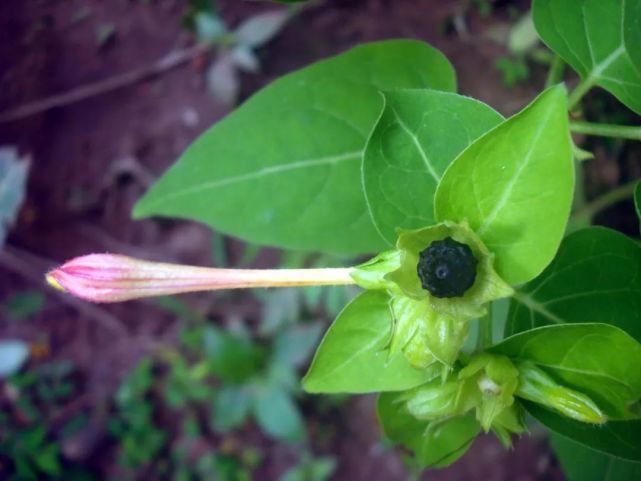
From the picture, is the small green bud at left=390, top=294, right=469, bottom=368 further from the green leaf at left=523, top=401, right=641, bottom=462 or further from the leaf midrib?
the leaf midrib

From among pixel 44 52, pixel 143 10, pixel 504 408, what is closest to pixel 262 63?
pixel 143 10

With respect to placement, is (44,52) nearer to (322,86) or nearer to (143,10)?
(143,10)

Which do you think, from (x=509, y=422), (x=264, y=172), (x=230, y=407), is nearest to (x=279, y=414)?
(x=230, y=407)

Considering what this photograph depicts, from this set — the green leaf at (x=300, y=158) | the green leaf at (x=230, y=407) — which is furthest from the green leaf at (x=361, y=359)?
the green leaf at (x=230, y=407)

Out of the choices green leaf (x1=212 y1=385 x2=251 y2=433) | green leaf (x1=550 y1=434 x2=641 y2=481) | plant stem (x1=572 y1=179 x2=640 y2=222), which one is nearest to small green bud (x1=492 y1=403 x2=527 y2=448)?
green leaf (x1=550 y1=434 x2=641 y2=481)

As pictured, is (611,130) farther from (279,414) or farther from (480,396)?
(279,414)

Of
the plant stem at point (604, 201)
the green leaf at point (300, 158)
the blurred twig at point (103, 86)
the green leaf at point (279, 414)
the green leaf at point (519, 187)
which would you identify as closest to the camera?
the green leaf at point (519, 187)

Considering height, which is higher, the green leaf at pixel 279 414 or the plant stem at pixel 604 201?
the plant stem at pixel 604 201

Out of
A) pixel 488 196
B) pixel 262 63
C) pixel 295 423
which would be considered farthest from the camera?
pixel 262 63

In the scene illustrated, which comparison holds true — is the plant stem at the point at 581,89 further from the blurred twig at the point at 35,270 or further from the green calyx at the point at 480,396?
the blurred twig at the point at 35,270
